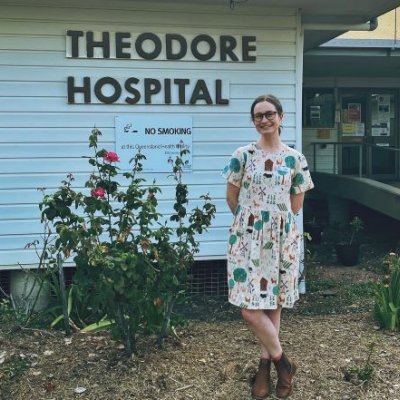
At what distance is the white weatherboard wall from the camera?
5.68 meters

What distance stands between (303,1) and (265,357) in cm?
369

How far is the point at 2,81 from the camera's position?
5652mm

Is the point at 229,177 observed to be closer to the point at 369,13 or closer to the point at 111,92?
the point at 111,92

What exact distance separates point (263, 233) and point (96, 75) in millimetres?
2987

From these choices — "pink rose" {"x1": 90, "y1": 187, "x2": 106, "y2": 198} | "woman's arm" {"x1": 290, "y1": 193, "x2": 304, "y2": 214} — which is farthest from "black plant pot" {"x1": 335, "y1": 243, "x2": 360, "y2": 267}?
"pink rose" {"x1": 90, "y1": 187, "x2": 106, "y2": 198}

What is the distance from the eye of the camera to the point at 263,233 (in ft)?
11.8

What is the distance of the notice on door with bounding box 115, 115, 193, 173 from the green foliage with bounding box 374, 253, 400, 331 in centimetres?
222

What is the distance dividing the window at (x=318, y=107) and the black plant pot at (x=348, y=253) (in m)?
5.42

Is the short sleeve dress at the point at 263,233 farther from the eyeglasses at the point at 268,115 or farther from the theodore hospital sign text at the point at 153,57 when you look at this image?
the theodore hospital sign text at the point at 153,57

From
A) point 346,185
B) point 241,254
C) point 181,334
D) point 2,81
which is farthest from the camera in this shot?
point 346,185

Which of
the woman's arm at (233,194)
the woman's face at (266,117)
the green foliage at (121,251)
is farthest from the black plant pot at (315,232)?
the woman's face at (266,117)

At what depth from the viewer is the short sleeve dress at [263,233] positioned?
3609 mm

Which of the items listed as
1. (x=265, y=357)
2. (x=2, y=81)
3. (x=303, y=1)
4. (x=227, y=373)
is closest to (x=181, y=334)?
(x=227, y=373)

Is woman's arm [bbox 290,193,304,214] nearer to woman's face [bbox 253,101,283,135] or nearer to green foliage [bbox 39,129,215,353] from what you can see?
woman's face [bbox 253,101,283,135]
